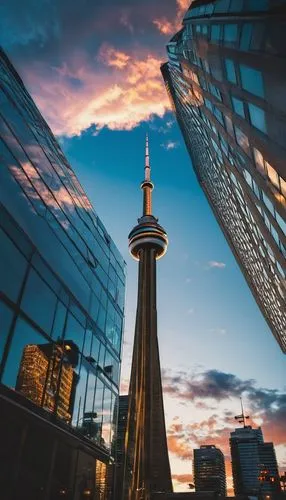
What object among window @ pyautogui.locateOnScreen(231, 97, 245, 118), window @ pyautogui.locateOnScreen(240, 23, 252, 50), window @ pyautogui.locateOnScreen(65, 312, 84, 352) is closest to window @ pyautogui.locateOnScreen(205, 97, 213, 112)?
window @ pyautogui.locateOnScreen(231, 97, 245, 118)

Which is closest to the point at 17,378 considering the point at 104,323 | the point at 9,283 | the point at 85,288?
the point at 9,283

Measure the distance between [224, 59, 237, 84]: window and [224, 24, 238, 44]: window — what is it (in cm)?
77

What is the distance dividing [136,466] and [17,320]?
5334cm

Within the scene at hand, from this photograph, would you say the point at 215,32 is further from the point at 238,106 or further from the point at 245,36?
the point at 245,36

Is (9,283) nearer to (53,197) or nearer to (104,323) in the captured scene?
(53,197)

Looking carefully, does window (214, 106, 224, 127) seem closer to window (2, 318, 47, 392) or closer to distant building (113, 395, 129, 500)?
window (2, 318, 47, 392)

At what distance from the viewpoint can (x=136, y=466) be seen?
59.7m

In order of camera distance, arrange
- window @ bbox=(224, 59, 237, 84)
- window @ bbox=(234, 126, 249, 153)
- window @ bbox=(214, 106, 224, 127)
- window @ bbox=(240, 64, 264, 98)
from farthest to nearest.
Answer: window @ bbox=(214, 106, 224, 127) → window @ bbox=(234, 126, 249, 153) → window @ bbox=(224, 59, 237, 84) → window @ bbox=(240, 64, 264, 98)

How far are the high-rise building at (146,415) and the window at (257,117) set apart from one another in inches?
2186

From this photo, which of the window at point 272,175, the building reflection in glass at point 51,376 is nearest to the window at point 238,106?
the window at point 272,175

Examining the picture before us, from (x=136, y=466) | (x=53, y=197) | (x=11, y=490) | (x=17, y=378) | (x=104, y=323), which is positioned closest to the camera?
(x=11, y=490)

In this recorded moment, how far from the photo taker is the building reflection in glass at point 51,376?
16.9 m

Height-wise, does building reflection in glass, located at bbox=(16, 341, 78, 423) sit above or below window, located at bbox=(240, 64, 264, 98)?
below

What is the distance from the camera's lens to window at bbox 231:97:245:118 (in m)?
16.0
